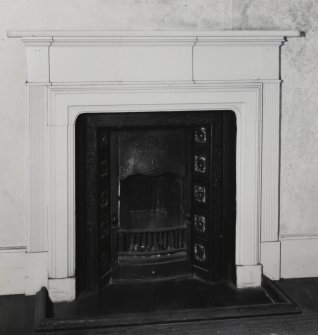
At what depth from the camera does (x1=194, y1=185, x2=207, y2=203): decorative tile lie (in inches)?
168

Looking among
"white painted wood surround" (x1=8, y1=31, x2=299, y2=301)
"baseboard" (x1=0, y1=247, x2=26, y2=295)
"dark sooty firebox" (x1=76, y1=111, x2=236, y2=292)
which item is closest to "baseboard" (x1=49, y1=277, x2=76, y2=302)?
"white painted wood surround" (x1=8, y1=31, x2=299, y2=301)

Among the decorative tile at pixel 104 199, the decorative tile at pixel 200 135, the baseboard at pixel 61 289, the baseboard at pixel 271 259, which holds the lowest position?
the baseboard at pixel 61 289

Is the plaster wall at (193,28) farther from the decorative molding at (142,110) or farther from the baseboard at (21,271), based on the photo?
the decorative molding at (142,110)

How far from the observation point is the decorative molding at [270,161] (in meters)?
4.08

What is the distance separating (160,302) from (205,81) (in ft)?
6.03

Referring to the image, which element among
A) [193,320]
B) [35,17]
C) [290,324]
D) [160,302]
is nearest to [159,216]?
[160,302]

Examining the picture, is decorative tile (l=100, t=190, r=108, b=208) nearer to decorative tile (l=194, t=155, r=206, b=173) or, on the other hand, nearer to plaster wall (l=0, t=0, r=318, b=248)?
plaster wall (l=0, t=0, r=318, b=248)

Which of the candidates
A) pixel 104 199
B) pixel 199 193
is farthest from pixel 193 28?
pixel 104 199

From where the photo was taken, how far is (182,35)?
12.4 feet

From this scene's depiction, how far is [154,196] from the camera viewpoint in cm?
441

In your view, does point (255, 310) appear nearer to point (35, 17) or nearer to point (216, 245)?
point (216, 245)

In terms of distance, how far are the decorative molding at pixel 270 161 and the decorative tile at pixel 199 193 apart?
52 cm

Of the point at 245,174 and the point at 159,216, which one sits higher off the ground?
the point at 245,174

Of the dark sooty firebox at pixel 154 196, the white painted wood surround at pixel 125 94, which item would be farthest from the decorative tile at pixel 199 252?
the white painted wood surround at pixel 125 94
